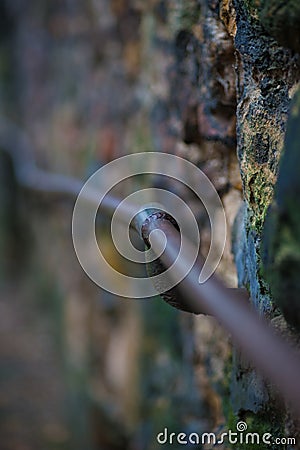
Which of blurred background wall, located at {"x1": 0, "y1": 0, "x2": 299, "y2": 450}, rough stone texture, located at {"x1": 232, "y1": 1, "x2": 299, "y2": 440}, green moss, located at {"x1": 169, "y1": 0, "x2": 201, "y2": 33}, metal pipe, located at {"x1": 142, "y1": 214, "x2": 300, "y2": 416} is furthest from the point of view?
green moss, located at {"x1": 169, "y1": 0, "x2": 201, "y2": 33}

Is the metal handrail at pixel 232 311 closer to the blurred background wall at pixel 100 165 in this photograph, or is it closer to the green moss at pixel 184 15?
the blurred background wall at pixel 100 165

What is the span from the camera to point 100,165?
2318 mm

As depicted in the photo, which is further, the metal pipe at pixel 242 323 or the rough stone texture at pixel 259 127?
the rough stone texture at pixel 259 127

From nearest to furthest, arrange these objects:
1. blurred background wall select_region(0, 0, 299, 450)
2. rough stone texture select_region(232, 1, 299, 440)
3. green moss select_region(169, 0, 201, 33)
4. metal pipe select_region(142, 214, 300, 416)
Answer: metal pipe select_region(142, 214, 300, 416)
rough stone texture select_region(232, 1, 299, 440)
blurred background wall select_region(0, 0, 299, 450)
green moss select_region(169, 0, 201, 33)

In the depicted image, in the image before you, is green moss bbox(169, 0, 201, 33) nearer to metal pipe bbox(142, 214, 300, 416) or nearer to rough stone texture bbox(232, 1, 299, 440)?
rough stone texture bbox(232, 1, 299, 440)

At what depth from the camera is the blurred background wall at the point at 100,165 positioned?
2.98 ft

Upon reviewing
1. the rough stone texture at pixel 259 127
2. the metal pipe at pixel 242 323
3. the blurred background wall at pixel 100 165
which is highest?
the blurred background wall at pixel 100 165

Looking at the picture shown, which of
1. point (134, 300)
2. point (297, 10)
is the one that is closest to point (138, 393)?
point (134, 300)

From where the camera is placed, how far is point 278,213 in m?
0.59

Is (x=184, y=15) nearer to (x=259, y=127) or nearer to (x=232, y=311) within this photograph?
(x=259, y=127)

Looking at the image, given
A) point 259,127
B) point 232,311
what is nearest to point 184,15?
point 259,127

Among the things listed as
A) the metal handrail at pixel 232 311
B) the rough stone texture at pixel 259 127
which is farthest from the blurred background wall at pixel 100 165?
the metal handrail at pixel 232 311

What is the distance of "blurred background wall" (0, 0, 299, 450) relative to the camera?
2.98ft

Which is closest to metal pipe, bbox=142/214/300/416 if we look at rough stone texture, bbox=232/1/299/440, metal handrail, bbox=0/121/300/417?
metal handrail, bbox=0/121/300/417
